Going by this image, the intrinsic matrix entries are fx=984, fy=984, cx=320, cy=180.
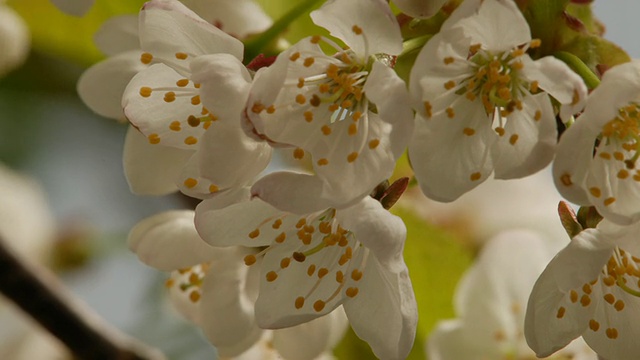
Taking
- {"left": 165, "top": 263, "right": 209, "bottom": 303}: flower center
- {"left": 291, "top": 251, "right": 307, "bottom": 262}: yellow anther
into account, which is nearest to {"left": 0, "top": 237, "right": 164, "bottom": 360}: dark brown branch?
{"left": 165, "top": 263, "right": 209, "bottom": 303}: flower center

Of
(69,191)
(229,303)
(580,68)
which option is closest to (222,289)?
(229,303)

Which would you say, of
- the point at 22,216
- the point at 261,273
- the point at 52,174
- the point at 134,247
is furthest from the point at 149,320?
the point at 261,273

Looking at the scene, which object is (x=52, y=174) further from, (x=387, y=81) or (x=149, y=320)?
(x=387, y=81)

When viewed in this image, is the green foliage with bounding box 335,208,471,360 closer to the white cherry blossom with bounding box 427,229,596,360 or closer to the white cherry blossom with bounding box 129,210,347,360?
the white cherry blossom with bounding box 427,229,596,360

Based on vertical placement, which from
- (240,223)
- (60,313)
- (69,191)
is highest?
(240,223)

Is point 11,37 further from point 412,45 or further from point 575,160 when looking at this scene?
Result: point 575,160

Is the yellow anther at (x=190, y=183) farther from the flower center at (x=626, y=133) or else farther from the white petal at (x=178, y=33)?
the flower center at (x=626, y=133)

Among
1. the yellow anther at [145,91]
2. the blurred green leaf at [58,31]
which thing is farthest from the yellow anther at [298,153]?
the blurred green leaf at [58,31]
